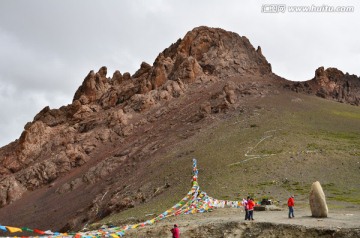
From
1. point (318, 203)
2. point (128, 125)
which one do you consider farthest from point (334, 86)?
point (318, 203)

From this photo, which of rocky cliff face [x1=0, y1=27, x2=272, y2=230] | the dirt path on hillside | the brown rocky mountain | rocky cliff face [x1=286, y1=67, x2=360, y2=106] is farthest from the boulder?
rocky cliff face [x1=286, y1=67, x2=360, y2=106]

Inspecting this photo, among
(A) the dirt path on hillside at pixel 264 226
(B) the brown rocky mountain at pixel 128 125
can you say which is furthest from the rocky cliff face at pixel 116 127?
(A) the dirt path on hillside at pixel 264 226

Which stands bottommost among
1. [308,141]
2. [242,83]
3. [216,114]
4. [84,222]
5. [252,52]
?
[84,222]

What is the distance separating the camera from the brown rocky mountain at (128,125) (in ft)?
181

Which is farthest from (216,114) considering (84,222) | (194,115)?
(84,222)

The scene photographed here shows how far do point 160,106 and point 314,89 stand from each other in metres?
33.4

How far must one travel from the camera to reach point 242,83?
84500 mm

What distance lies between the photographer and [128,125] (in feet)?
248

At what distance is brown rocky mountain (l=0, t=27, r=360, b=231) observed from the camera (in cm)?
5525

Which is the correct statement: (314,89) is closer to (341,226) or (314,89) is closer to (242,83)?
(242,83)

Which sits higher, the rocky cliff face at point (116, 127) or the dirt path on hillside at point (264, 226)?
the rocky cliff face at point (116, 127)

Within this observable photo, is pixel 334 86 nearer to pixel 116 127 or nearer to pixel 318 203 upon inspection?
pixel 116 127

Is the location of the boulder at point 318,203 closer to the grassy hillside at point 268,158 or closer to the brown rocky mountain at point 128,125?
the grassy hillside at point 268,158

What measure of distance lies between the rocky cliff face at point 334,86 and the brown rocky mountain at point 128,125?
30 centimetres
